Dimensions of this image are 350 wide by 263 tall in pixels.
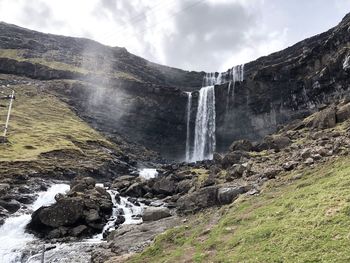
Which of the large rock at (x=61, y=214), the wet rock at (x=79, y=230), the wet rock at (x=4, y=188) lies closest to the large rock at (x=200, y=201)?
the wet rock at (x=79, y=230)

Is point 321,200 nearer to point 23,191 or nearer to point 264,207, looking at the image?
point 264,207

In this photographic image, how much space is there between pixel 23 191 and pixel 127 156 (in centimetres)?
3680

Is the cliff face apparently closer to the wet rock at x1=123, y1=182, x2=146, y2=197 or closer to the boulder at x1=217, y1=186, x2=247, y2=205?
the wet rock at x1=123, y1=182, x2=146, y2=197

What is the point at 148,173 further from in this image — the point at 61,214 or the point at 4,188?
the point at 61,214

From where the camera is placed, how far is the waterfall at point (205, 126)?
101 meters

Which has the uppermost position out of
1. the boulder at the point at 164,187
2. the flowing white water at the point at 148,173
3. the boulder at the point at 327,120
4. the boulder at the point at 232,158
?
the boulder at the point at 327,120

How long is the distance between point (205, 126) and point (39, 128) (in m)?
40.8

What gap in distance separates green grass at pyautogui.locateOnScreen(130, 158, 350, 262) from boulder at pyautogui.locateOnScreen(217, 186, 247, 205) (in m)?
2.47

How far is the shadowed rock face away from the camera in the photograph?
83812mm

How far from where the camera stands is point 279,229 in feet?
63.9

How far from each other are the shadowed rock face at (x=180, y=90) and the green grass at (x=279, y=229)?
54.0m

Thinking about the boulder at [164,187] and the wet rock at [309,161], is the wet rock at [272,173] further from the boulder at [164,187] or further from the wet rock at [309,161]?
the boulder at [164,187]

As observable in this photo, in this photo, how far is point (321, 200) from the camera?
20.8m

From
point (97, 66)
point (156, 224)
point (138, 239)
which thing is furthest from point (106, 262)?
point (97, 66)
